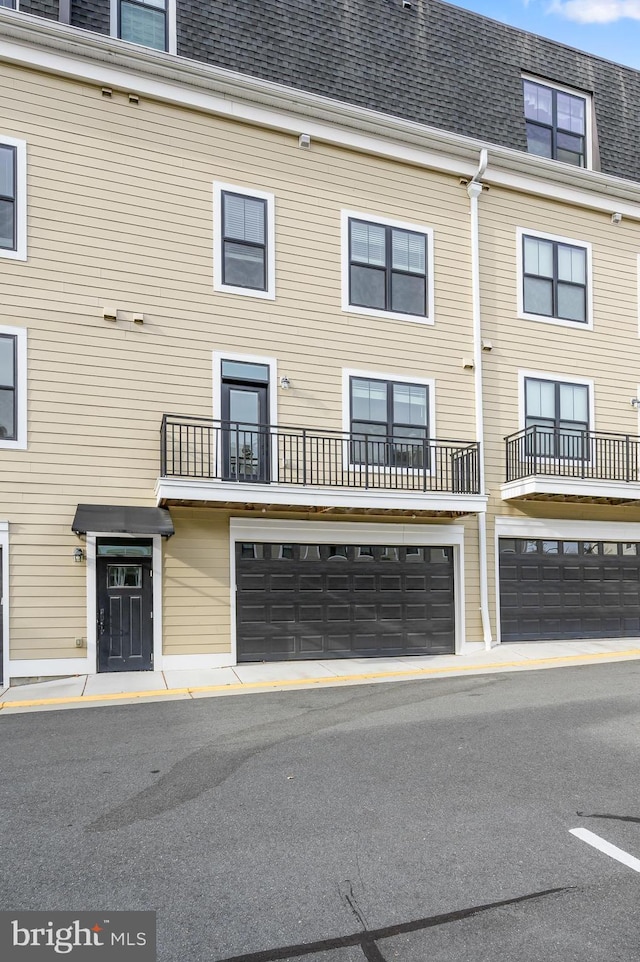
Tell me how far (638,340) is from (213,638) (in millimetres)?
11711

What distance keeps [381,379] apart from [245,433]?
307 centimetres

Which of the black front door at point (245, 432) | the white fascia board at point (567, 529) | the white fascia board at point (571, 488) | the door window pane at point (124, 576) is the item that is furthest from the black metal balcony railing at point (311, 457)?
the door window pane at point (124, 576)

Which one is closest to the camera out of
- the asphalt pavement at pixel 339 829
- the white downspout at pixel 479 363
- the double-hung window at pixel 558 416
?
the asphalt pavement at pixel 339 829

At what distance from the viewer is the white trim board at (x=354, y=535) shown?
12.3 metres

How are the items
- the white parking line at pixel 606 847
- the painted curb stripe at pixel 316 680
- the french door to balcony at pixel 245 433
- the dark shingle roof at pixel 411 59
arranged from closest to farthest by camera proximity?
the white parking line at pixel 606 847
the painted curb stripe at pixel 316 680
the french door to balcony at pixel 245 433
the dark shingle roof at pixel 411 59

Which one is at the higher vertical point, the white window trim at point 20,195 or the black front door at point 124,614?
the white window trim at point 20,195

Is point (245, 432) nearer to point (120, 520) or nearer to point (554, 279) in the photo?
point (120, 520)

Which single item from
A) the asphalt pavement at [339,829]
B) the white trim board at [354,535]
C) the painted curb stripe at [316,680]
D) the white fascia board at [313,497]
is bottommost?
the painted curb stripe at [316,680]

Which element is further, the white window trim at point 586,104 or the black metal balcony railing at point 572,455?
the white window trim at point 586,104

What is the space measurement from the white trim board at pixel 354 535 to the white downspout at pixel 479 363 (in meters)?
0.44

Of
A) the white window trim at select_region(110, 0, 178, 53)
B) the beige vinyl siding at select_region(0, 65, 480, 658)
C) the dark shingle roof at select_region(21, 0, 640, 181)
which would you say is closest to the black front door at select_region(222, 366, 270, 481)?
the beige vinyl siding at select_region(0, 65, 480, 658)

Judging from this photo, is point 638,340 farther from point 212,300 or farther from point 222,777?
point 222,777

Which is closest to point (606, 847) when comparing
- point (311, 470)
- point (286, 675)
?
point (286, 675)

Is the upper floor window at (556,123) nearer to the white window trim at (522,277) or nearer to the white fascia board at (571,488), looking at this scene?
the white window trim at (522,277)
